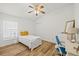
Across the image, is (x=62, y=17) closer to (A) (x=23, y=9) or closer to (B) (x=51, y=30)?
(B) (x=51, y=30)

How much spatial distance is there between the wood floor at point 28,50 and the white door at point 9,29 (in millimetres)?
160

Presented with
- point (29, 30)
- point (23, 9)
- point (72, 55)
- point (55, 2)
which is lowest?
point (72, 55)

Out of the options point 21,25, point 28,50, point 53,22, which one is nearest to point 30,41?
point 28,50

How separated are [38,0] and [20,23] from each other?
16.7 inches

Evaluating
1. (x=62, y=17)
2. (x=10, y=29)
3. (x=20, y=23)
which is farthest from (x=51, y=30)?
(x=10, y=29)

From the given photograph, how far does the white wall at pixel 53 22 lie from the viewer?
52.2 inches

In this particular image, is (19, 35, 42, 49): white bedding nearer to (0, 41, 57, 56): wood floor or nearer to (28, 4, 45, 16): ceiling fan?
(0, 41, 57, 56): wood floor

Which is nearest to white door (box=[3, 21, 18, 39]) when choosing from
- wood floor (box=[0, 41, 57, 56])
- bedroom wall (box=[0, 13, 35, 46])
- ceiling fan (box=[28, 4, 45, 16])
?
bedroom wall (box=[0, 13, 35, 46])

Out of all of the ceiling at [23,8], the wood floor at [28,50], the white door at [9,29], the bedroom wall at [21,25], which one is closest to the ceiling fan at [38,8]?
the ceiling at [23,8]

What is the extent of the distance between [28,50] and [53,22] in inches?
21.6

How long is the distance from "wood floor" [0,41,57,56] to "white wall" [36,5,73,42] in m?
0.11

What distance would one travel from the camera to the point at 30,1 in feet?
4.49

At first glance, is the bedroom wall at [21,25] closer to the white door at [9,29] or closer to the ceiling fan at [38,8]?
the white door at [9,29]

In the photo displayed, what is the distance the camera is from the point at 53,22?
1381 millimetres
